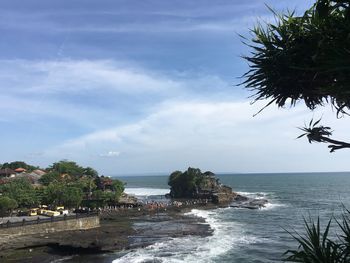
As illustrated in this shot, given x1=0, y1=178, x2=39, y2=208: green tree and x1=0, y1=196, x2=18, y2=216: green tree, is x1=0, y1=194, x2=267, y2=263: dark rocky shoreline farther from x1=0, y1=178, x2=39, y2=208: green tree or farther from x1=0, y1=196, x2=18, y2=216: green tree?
x1=0, y1=196, x2=18, y2=216: green tree

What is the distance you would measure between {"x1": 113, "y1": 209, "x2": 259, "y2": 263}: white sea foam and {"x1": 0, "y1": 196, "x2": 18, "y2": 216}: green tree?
2315 cm

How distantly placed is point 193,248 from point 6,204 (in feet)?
90.6

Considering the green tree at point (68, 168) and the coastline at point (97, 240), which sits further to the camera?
the green tree at point (68, 168)

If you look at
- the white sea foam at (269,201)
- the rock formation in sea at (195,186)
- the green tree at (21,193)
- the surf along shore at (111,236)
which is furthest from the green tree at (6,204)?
the rock formation in sea at (195,186)

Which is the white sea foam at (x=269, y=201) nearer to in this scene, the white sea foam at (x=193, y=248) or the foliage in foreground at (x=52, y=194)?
the foliage in foreground at (x=52, y=194)

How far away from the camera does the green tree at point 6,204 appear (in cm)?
5532

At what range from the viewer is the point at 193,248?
1633 inches

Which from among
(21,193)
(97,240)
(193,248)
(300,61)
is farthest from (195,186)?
Result: (300,61)

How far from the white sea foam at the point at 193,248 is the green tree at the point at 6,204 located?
76.0 feet

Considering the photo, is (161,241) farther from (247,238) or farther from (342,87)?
(342,87)

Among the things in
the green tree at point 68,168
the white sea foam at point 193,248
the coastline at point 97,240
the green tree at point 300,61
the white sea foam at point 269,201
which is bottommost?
the white sea foam at point 193,248

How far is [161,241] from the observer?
45.6 meters

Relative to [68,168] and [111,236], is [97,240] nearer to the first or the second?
[111,236]

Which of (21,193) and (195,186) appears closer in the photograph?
(21,193)
